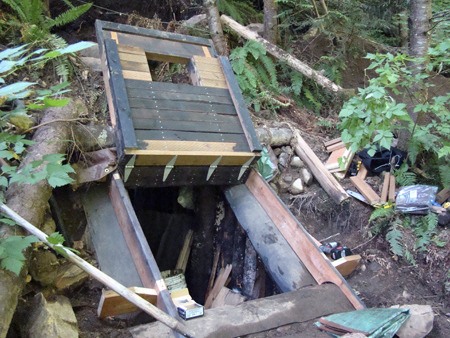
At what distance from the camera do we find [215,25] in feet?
23.2

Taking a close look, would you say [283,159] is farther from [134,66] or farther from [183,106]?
[134,66]

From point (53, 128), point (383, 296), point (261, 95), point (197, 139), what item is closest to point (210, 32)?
point (261, 95)

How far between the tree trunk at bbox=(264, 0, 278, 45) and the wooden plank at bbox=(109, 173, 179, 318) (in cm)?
460

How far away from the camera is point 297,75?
23.3ft

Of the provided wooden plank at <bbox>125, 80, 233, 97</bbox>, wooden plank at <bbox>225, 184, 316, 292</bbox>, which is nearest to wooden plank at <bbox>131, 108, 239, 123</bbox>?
Answer: wooden plank at <bbox>125, 80, 233, 97</bbox>

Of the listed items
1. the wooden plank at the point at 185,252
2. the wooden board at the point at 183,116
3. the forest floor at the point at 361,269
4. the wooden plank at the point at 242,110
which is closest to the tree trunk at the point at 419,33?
the forest floor at the point at 361,269

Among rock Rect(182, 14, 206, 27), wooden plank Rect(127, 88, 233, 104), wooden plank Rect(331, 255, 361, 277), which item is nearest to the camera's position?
wooden plank Rect(331, 255, 361, 277)

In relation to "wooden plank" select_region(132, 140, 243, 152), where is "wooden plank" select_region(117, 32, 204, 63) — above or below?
above

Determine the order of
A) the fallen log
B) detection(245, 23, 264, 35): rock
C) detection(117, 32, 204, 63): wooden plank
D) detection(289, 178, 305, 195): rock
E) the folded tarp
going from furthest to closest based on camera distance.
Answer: detection(245, 23, 264, 35): rock
the fallen log
detection(289, 178, 305, 195): rock
detection(117, 32, 204, 63): wooden plank
the folded tarp

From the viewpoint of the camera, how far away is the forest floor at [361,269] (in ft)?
11.7

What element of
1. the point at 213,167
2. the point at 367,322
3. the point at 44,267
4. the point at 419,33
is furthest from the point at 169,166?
the point at 419,33

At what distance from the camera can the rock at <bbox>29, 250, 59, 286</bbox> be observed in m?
3.34

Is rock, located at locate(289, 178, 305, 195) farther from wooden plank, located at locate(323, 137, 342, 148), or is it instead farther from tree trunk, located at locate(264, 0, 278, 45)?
tree trunk, located at locate(264, 0, 278, 45)

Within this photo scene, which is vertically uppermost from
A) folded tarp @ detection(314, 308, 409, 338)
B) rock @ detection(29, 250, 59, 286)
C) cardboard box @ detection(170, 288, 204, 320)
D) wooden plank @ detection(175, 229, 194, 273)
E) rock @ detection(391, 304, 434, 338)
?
rock @ detection(29, 250, 59, 286)
